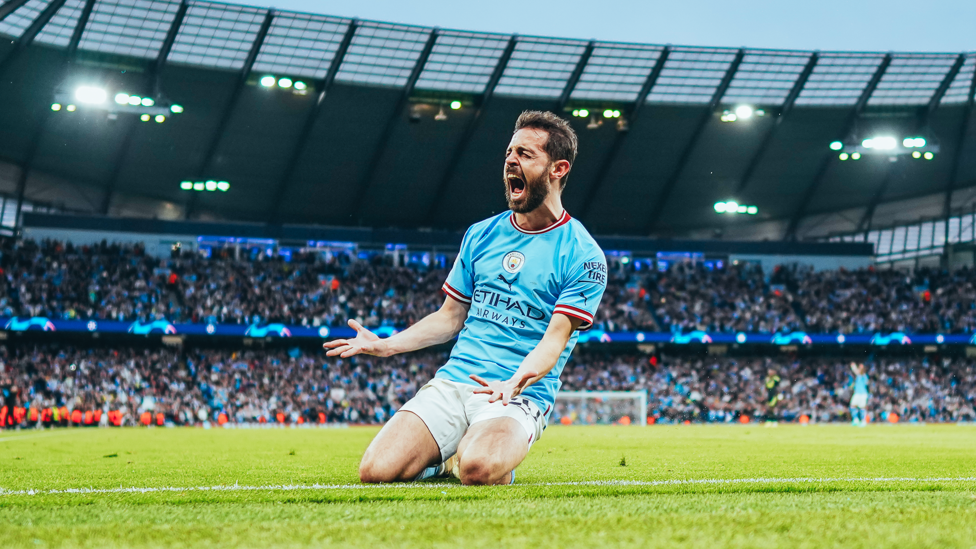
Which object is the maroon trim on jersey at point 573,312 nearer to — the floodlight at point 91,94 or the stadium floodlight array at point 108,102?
the stadium floodlight array at point 108,102

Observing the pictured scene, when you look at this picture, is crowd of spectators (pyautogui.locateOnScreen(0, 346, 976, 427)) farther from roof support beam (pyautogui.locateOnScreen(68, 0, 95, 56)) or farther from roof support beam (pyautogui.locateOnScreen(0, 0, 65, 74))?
roof support beam (pyautogui.locateOnScreen(68, 0, 95, 56))

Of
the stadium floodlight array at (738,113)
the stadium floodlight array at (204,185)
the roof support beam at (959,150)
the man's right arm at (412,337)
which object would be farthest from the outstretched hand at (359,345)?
the roof support beam at (959,150)

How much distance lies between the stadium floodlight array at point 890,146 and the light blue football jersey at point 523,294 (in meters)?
35.6

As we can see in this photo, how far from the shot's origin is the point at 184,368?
3350 cm

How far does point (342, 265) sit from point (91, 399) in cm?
1324

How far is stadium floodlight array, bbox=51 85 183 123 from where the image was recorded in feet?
97.3

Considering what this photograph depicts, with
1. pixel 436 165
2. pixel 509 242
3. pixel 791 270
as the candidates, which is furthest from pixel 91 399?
pixel 791 270

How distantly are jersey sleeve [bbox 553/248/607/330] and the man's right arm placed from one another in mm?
729

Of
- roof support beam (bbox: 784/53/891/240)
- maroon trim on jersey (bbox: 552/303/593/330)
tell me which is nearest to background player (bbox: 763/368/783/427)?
roof support beam (bbox: 784/53/891/240)

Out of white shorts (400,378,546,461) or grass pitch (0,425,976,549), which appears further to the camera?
white shorts (400,378,546,461)

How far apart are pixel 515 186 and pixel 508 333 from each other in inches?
34.2

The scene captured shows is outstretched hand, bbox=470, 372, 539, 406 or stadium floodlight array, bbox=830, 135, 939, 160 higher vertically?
stadium floodlight array, bbox=830, 135, 939, 160

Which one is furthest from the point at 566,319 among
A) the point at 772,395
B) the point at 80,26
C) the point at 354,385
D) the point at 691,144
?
the point at 691,144

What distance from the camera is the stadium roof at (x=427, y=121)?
30812 mm
